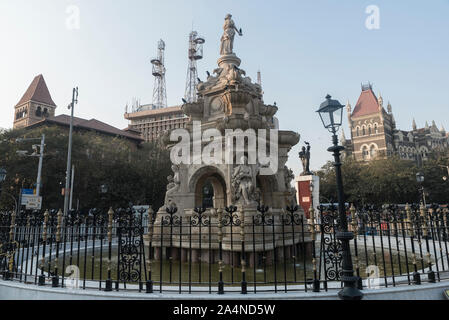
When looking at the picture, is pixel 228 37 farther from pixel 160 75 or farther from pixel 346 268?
pixel 160 75

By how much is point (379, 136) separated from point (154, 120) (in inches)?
2535

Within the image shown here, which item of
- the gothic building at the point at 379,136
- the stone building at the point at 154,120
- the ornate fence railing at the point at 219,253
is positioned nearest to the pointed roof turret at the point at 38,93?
the stone building at the point at 154,120

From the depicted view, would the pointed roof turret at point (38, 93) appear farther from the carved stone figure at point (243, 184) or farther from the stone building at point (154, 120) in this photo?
the carved stone figure at point (243, 184)

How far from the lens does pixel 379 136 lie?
245ft

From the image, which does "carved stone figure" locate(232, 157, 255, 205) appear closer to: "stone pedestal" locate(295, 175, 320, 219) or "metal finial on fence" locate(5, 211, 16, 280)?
"metal finial on fence" locate(5, 211, 16, 280)

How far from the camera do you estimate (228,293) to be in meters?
4.95

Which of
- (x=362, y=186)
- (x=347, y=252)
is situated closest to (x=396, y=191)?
(x=362, y=186)

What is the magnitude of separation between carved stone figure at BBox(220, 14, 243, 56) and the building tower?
2496 inches

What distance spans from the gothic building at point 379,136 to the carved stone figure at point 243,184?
233 ft

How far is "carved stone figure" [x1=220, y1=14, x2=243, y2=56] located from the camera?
13.5 meters

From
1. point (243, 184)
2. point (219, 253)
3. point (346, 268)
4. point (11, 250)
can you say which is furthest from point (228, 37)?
point (346, 268)

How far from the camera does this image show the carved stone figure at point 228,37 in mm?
13523

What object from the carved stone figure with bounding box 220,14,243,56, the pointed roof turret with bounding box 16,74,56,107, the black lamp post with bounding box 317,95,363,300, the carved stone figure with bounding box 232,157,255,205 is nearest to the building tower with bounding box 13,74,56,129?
the pointed roof turret with bounding box 16,74,56,107
